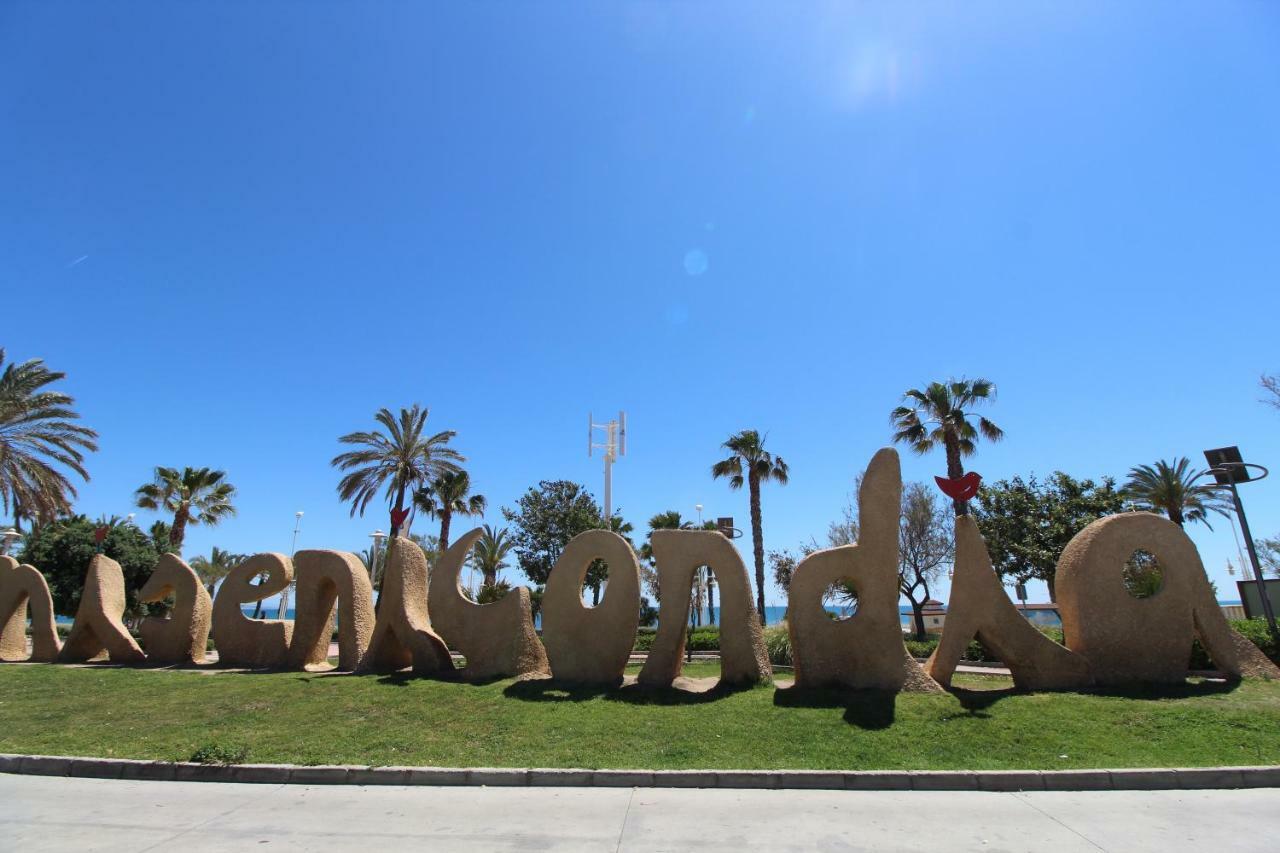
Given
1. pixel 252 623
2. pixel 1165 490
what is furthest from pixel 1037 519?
pixel 252 623

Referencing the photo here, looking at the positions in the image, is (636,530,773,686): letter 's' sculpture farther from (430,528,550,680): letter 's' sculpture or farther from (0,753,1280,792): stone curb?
(0,753,1280,792): stone curb

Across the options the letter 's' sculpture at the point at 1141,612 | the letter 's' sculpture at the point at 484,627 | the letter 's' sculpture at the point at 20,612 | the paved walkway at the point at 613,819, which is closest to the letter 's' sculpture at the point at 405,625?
the letter 's' sculpture at the point at 484,627

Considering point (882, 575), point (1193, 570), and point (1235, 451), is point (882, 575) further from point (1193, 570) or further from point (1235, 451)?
point (1235, 451)

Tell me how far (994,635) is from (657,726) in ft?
22.4

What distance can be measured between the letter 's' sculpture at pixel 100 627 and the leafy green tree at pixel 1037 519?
3163 cm

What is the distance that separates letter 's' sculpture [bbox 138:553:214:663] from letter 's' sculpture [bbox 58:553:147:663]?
50 centimetres

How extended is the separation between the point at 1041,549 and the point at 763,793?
25.7 meters

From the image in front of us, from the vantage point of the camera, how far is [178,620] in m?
18.6

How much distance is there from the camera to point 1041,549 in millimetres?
27922

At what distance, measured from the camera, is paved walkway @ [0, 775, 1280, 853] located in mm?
5957

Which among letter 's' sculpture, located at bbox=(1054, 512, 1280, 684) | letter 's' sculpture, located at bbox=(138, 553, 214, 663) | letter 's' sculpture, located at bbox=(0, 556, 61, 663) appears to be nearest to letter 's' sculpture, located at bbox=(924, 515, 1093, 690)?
letter 's' sculpture, located at bbox=(1054, 512, 1280, 684)

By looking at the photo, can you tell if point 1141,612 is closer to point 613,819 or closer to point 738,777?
point 738,777

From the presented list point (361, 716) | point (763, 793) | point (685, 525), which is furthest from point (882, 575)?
point (685, 525)

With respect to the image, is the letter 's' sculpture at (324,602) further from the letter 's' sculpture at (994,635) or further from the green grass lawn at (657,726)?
the letter 's' sculpture at (994,635)
